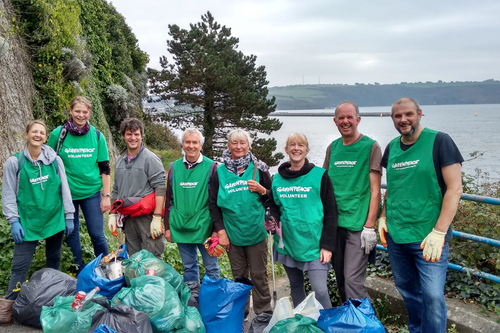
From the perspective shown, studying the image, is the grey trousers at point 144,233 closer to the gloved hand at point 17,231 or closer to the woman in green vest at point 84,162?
the woman in green vest at point 84,162

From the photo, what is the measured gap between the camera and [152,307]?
118 inches

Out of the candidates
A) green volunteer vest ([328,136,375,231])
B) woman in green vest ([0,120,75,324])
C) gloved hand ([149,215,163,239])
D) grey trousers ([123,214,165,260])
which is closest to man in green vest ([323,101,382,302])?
green volunteer vest ([328,136,375,231])

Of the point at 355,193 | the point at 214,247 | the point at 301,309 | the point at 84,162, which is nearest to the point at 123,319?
the point at 214,247

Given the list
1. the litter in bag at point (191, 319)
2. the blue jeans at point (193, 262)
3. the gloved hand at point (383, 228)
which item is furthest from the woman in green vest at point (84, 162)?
the gloved hand at point (383, 228)

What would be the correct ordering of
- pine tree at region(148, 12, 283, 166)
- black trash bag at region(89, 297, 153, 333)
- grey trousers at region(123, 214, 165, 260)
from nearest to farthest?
black trash bag at region(89, 297, 153, 333) → grey trousers at region(123, 214, 165, 260) → pine tree at region(148, 12, 283, 166)

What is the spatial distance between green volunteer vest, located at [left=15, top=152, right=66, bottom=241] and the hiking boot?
61cm

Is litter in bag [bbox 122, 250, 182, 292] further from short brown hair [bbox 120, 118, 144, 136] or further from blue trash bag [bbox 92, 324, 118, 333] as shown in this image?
short brown hair [bbox 120, 118, 144, 136]

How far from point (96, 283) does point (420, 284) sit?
2.62 m

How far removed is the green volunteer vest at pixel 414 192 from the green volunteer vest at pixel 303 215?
1.81 feet

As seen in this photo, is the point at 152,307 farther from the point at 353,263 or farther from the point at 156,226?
the point at 353,263

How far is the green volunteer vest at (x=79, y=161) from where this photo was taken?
4055mm

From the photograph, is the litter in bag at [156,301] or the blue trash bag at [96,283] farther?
the blue trash bag at [96,283]

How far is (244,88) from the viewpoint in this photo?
26.8m

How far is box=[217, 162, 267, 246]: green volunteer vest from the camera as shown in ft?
11.2
